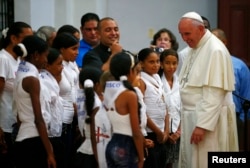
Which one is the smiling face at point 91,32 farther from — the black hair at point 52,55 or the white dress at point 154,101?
the black hair at point 52,55

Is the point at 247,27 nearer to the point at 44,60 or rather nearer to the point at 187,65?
the point at 187,65

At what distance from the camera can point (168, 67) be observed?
233 inches

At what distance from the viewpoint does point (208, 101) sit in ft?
17.1

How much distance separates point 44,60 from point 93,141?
0.76 meters

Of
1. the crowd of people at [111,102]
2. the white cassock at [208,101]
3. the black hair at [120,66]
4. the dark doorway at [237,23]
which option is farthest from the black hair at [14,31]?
the dark doorway at [237,23]

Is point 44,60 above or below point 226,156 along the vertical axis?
above

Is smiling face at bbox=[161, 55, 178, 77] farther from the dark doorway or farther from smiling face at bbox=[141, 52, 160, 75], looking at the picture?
the dark doorway

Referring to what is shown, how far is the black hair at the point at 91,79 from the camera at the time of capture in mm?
4598

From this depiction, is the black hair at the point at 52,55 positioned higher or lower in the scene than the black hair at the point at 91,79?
higher

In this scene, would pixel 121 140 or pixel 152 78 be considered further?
pixel 152 78

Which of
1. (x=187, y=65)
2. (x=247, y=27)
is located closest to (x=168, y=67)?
(x=187, y=65)

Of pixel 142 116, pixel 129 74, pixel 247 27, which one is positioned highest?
pixel 247 27

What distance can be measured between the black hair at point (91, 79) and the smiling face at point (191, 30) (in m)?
1.01

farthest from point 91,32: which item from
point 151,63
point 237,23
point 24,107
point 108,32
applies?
point 237,23
